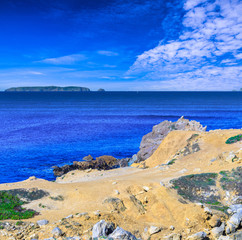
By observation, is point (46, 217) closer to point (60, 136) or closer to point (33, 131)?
point (60, 136)

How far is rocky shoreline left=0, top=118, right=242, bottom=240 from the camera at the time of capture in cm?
1370

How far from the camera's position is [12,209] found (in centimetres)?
1667

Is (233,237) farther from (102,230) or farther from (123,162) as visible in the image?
(123,162)

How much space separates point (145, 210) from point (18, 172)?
983 inches

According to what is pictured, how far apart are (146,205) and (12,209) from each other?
9.52m

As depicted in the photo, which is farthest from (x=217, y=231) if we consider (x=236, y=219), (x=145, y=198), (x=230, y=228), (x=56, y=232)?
(x=56, y=232)

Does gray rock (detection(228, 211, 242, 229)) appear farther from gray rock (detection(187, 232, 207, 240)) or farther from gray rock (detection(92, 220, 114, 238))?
gray rock (detection(92, 220, 114, 238))

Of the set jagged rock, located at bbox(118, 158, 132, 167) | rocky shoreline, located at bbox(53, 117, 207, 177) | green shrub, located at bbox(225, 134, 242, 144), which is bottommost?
jagged rock, located at bbox(118, 158, 132, 167)

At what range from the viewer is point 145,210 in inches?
698

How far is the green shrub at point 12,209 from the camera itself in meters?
15.6

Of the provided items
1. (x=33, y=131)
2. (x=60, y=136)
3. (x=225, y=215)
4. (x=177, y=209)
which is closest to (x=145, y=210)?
(x=177, y=209)

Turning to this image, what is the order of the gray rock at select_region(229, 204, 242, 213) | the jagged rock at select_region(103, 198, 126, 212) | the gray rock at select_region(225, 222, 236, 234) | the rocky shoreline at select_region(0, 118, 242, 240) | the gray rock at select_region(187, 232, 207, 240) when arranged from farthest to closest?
the jagged rock at select_region(103, 198, 126, 212) → the gray rock at select_region(229, 204, 242, 213) → the gray rock at select_region(225, 222, 236, 234) → the rocky shoreline at select_region(0, 118, 242, 240) → the gray rock at select_region(187, 232, 207, 240)

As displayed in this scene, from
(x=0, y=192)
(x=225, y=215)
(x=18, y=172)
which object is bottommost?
(x=18, y=172)

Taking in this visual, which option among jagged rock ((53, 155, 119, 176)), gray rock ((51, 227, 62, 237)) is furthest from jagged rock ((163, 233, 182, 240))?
jagged rock ((53, 155, 119, 176))
